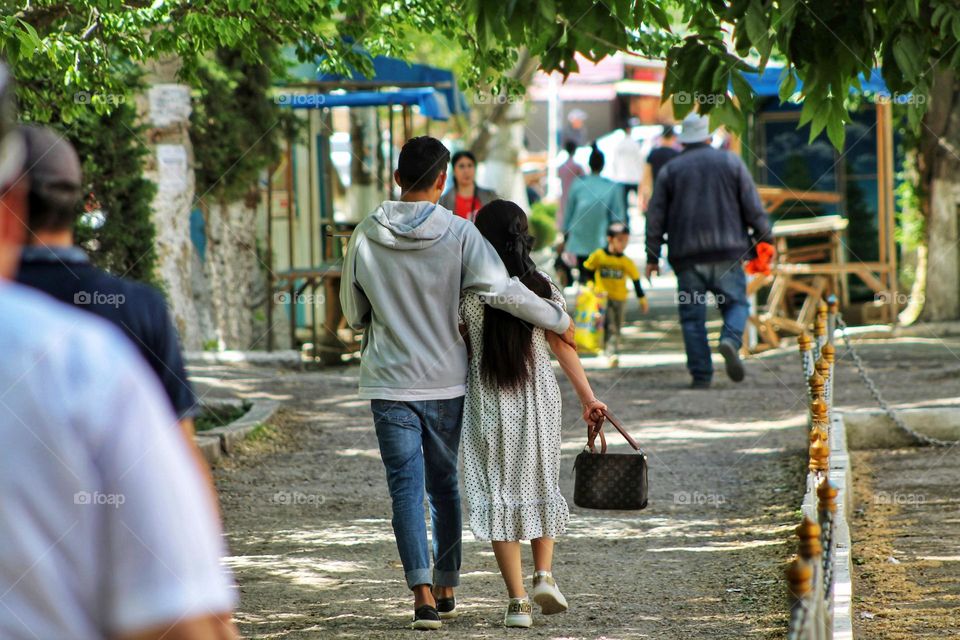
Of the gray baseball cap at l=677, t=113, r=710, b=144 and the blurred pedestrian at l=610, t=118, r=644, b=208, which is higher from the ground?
the blurred pedestrian at l=610, t=118, r=644, b=208

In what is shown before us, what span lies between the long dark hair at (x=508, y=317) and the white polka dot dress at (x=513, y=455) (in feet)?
0.10

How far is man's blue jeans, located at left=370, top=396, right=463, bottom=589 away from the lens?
5012mm

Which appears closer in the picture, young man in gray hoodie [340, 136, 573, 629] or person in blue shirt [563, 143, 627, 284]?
young man in gray hoodie [340, 136, 573, 629]

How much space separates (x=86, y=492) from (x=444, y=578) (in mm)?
3720

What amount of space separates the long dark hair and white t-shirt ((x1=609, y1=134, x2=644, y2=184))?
14302 mm

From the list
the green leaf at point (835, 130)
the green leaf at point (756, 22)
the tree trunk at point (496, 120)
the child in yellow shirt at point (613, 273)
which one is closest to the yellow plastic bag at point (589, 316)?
the child in yellow shirt at point (613, 273)

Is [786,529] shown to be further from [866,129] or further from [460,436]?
[866,129]

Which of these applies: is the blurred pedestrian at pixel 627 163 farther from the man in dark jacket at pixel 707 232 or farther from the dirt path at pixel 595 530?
the dirt path at pixel 595 530

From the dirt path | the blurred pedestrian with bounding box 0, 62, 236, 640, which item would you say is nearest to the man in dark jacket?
the dirt path

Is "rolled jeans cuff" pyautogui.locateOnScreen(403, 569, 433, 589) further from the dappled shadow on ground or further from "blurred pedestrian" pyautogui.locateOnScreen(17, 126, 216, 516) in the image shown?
"blurred pedestrian" pyautogui.locateOnScreen(17, 126, 216, 516)

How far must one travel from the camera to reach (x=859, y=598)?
18.7 feet

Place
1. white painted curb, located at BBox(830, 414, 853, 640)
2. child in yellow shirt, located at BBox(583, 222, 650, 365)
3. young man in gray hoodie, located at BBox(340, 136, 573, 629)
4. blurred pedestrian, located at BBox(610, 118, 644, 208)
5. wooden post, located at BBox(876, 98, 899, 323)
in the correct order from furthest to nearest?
1. blurred pedestrian, located at BBox(610, 118, 644, 208)
2. wooden post, located at BBox(876, 98, 899, 323)
3. child in yellow shirt, located at BBox(583, 222, 650, 365)
4. young man in gray hoodie, located at BBox(340, 136, 573, 629)
5. white painted curb, located at BBox(830, 414, 853, 640)

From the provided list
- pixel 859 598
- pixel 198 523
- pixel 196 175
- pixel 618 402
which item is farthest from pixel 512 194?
pixel 198 523

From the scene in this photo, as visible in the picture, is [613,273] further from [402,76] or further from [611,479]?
[611,479]
